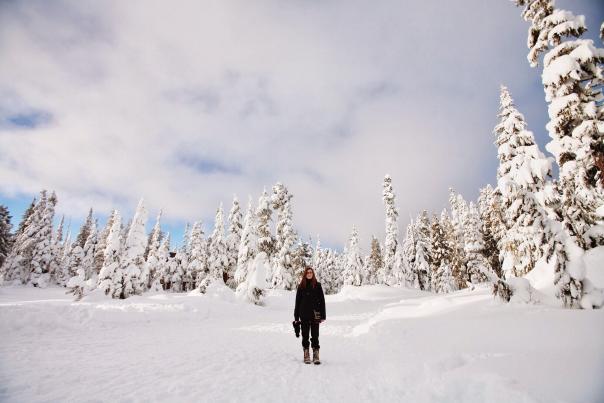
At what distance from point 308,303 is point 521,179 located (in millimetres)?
11322

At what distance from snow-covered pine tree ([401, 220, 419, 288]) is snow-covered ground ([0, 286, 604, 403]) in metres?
34.0

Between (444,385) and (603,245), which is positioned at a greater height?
(603,245)

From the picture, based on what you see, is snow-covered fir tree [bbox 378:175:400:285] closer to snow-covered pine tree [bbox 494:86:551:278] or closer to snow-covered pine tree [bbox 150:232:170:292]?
snow-covered pine tree [bbox 494:86:551:278]

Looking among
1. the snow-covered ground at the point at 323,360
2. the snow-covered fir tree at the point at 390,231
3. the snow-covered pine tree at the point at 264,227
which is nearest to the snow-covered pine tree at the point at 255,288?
the snow-covered pine tree at the point at 264,227

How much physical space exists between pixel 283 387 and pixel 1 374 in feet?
17.1

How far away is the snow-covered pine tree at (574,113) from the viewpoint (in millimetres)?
11609

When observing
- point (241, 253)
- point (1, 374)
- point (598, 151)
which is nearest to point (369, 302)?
point (241, 253)

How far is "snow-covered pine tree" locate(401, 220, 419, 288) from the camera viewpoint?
4594cm

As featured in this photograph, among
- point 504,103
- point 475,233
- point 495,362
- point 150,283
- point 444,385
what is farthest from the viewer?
point 150,283

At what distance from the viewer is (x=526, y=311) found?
10.9m

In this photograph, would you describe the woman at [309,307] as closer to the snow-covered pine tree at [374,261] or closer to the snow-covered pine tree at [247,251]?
the snow-covered pine tree at [247,251]

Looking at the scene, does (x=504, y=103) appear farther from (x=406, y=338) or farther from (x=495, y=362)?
(x=495, y=362)

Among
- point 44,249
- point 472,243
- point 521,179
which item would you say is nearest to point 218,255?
point 44,249

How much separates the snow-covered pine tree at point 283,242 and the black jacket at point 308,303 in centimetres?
3124
